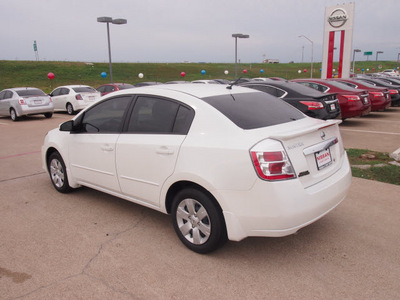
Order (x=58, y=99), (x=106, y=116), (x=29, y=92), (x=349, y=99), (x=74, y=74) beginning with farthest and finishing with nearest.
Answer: (x=74, y=74) → (x=58, y=99) → (x=29, y=92) → (x=349, y=99) → (x=106, y=116)

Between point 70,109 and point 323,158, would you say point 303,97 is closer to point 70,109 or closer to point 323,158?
point 323,158

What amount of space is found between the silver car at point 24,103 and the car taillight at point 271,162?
46.4 ft

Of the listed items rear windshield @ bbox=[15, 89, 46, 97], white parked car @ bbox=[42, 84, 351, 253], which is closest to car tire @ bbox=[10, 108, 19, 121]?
rear windshield @ bbox=[15, 89, 46, 97]

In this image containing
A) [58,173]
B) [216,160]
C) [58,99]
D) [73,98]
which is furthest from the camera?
[58,99]

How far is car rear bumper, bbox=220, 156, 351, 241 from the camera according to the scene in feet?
9.32

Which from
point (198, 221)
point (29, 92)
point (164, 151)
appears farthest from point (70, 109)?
point (198, 221)

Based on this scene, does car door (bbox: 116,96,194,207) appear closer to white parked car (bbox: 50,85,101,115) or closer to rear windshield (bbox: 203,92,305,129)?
rear windshield (bbox: 203,92,305,129)

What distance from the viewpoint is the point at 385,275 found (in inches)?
117

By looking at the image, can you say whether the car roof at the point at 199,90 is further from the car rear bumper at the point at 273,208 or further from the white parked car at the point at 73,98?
the white parked car at the point at 73,98

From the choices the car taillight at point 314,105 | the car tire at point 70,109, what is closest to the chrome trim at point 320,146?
the car taillight at point 314,105

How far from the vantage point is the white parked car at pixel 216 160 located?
290 cm

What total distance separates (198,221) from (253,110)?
1.27 m

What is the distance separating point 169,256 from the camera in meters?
3.38

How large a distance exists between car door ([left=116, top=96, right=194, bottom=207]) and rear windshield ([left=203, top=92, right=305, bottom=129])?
37cm
